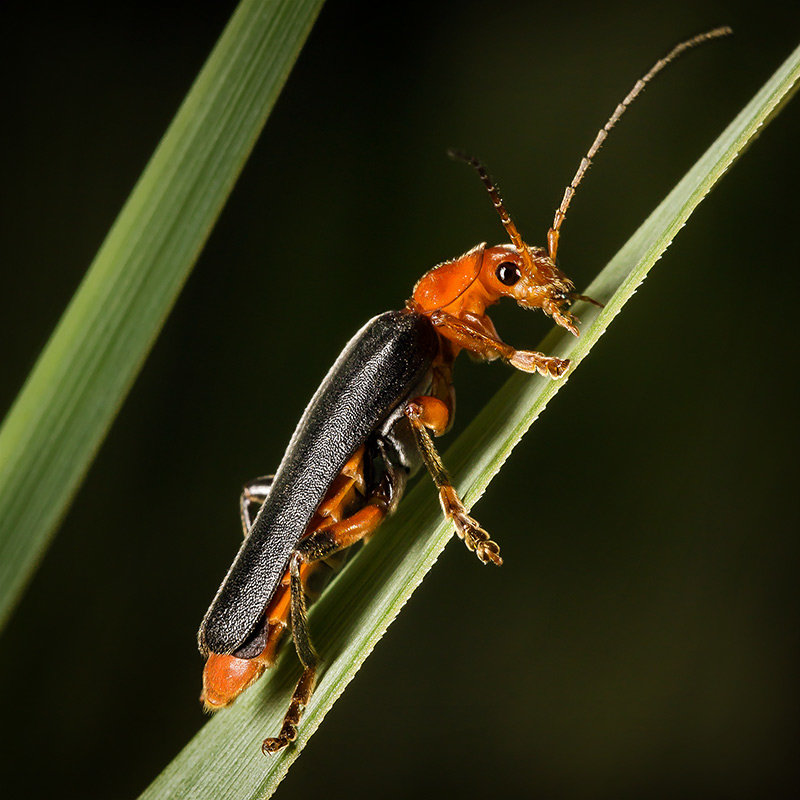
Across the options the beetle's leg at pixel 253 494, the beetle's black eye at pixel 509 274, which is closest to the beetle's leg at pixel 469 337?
the beetle's black eye at pixel 509 274

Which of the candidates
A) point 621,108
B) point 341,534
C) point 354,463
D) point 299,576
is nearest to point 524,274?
point 621,108

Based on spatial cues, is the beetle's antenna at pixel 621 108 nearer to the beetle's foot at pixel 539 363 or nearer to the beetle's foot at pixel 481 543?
the beetle's foot at pixel 539 363

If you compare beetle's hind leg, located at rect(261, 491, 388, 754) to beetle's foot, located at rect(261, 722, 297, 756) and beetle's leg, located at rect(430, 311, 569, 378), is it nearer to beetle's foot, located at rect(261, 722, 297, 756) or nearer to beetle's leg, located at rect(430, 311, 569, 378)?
beetle's foot, located at rect(261, 722, 297, 756)

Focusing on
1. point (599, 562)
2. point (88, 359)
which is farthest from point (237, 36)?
point (599, 562)

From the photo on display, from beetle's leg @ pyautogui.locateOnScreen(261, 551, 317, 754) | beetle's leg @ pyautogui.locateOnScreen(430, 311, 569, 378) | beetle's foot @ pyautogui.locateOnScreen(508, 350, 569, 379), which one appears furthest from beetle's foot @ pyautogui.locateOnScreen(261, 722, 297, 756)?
beetle's leg @ pyautogui.locateOnScreen(430, 311, 569, 378)

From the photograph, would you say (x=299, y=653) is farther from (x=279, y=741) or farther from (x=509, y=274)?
(x=509, y=274)

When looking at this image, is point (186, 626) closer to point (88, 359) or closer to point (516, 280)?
point (516, 280)
